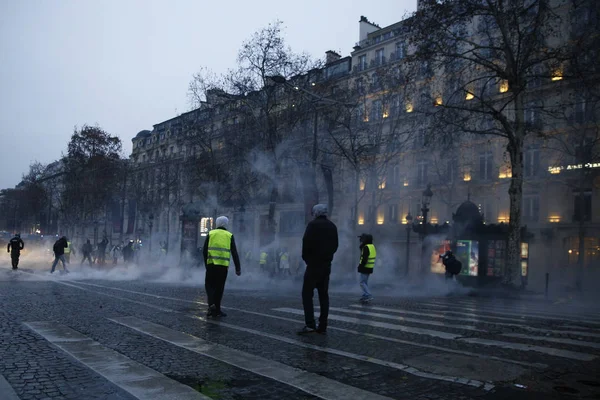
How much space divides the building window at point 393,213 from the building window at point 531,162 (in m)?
10.7

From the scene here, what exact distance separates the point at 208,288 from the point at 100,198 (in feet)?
179

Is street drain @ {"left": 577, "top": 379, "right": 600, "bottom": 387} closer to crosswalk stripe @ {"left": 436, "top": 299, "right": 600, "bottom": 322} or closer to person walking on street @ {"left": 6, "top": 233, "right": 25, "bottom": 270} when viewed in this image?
crosswalk stripe @ {"left": 436, "top": 299, "right": 600, "bottom": 322}

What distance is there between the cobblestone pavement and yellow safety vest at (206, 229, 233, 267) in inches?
38.6

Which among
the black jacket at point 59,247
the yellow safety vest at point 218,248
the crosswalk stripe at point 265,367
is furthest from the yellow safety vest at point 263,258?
the crosswalk stripe at point 265,367

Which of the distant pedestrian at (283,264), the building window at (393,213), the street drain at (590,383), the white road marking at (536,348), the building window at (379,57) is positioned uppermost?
the building window at (379,57)

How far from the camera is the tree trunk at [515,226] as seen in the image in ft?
63.3

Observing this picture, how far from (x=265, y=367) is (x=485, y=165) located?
3290 cm

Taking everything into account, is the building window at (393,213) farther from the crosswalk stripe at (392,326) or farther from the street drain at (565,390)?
the street drain at (565,390)

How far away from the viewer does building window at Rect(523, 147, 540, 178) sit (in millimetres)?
32750

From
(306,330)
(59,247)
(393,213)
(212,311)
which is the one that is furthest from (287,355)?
(393,213)

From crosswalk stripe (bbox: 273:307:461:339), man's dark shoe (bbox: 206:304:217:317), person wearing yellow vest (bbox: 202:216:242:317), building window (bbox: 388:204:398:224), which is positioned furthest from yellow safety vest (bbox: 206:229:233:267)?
building window (bbox: 388:204:398:224)

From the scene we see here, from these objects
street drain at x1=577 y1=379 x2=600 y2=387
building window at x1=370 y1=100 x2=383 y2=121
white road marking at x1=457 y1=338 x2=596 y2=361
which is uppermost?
building window at x1=370 y1=100 x2=383 y2=121

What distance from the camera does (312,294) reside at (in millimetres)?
7031

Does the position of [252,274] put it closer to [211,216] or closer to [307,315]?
[211,216]
